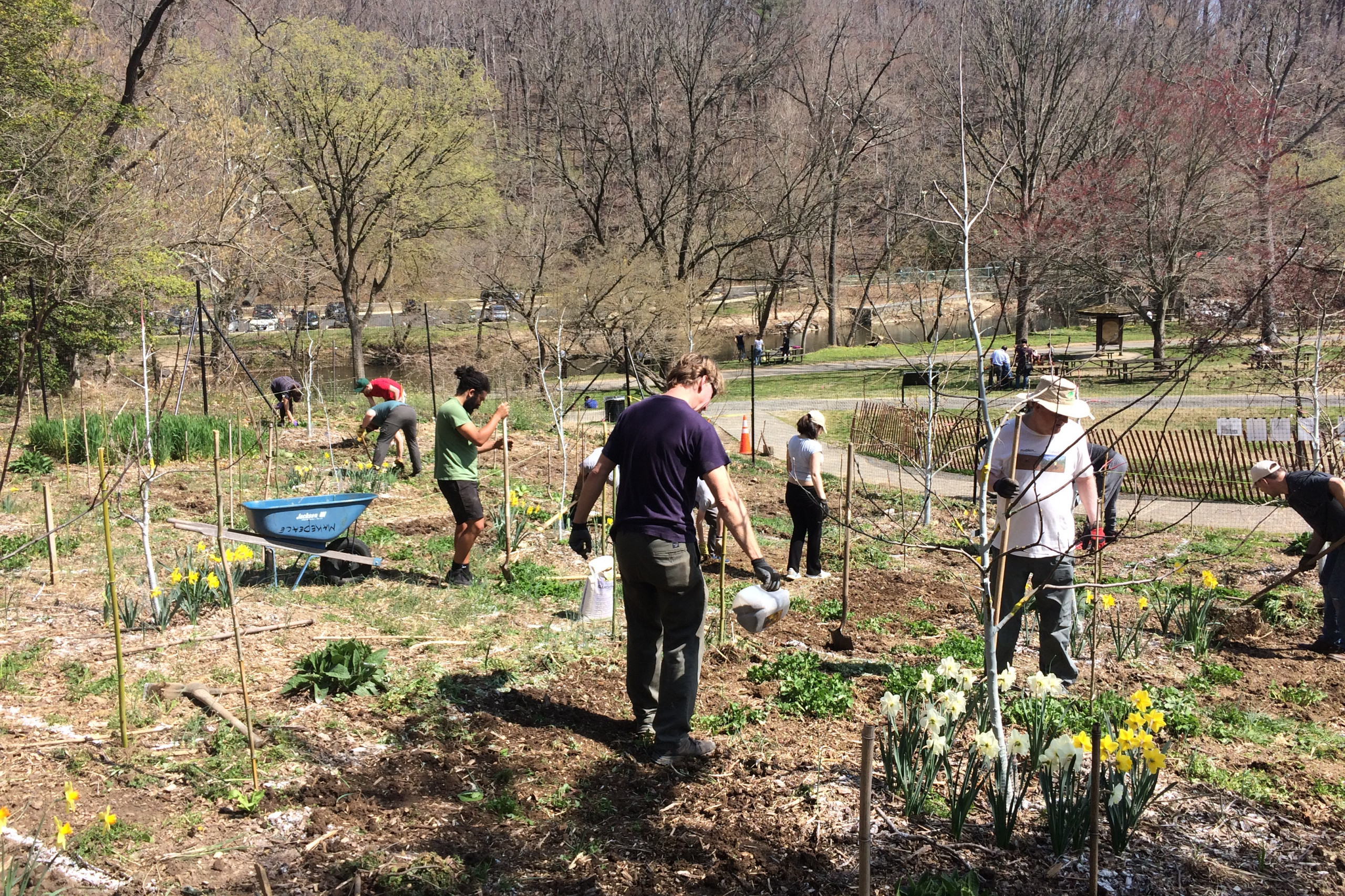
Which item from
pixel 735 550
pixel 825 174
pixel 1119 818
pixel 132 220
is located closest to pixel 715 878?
pixel 1119 818

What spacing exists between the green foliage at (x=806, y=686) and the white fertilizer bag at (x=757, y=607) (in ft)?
2.62

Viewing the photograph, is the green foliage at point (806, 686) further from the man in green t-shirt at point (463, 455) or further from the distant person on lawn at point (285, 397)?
the distant person on lawn at point (285, 397)

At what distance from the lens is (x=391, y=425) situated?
11117 mm

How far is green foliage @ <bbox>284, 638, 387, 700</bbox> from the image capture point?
4.59 m

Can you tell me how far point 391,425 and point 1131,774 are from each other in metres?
9.08

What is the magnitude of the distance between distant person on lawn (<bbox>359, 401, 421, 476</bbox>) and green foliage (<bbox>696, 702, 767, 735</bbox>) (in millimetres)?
7220

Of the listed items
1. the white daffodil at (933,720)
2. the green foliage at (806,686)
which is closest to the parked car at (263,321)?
the green foliage at (806,686)

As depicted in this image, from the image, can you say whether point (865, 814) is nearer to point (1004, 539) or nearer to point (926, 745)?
point (926, 745)

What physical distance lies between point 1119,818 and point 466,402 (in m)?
4.78

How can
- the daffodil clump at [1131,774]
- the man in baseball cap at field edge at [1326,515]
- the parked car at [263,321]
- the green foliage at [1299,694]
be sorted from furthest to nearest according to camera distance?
1. the parked car at [263,321]
2. the man in baseball cap at field edge at [1326,515]
3. the green foliage at [1299,694]
4. the daffodil clump at [1131,774]

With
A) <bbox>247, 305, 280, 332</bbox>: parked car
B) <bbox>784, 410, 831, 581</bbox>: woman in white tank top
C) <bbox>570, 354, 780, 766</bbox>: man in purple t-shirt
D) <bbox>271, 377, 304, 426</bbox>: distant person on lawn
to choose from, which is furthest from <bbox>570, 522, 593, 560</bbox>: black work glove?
<bbox>247, 305, 280, 332</bbox>: parked car

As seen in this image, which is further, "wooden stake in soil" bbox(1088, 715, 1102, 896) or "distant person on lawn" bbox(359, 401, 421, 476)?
"distant person on lawn" bbox(359, 401, 421, 476)

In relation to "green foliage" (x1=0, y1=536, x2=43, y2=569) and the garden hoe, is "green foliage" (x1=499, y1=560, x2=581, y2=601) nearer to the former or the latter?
the garden hoe

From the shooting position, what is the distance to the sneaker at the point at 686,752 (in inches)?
165
